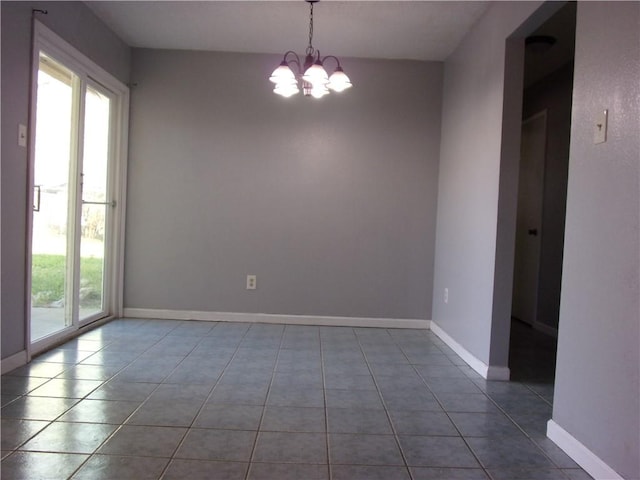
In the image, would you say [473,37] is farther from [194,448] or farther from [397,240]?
[194,448]

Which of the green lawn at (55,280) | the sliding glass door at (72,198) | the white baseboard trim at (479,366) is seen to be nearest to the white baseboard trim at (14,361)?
the sliding glass door at (72,198)

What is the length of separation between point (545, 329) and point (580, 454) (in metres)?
2.60

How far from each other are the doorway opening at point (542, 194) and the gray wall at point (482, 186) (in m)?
0.54

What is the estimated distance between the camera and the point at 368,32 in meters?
3.49

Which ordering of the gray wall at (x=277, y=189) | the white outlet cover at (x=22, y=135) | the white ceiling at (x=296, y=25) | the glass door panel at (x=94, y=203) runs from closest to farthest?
1. the white outlet cover at (x=22, y=135)
2. the white ceiling at (x=296, y=25)
3. the glass door panel at (x=94, y=203)
4. the gray wall at (x=277, y=189)

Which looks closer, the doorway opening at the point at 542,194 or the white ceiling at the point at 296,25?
the white ceiling at the point at 296,25

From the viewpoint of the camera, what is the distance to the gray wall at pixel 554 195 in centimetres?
405

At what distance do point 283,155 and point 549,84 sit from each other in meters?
2.57

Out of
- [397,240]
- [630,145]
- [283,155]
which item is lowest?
[397,240]

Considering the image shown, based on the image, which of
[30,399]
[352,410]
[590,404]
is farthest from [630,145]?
[30,399]

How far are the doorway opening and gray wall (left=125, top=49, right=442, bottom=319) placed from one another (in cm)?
92

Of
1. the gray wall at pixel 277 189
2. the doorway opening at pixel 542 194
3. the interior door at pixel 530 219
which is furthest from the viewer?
the interior door at pixel 530 219

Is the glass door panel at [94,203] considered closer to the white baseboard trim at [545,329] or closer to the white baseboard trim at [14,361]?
the white baseboard trim at [14,361]

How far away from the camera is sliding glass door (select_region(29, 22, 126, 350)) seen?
9.59ft
